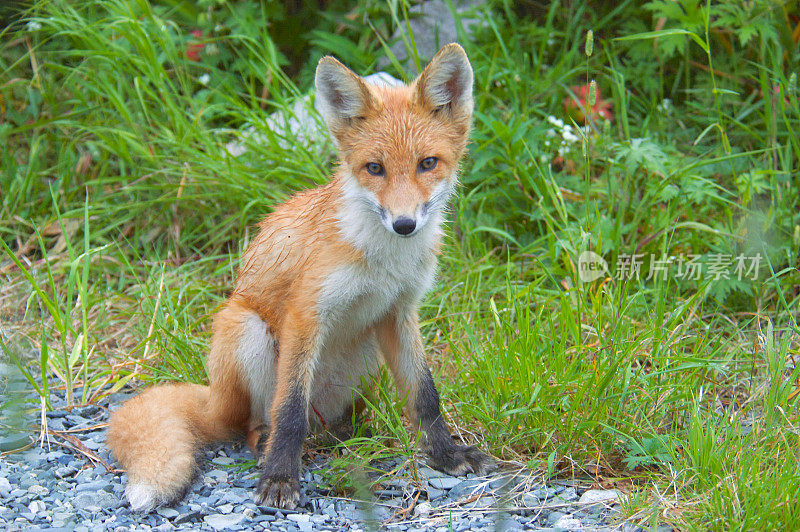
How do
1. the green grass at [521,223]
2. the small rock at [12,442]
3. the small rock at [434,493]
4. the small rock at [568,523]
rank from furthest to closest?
the small rock at [12,442] → the green grass at [521,223] → the small rock at [434,493] → the small rock at [568,523]

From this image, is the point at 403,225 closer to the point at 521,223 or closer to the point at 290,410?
the point at 290,410

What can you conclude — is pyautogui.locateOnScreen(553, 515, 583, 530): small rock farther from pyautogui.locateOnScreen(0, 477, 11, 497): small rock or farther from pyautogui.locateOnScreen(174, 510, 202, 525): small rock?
pyautogui.locateOnScreen(0, 477, 11, 497): small rock

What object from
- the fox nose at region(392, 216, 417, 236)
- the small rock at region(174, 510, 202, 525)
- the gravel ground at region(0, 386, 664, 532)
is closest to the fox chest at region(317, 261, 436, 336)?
the fox nose at region(392, 216, 417, 236)

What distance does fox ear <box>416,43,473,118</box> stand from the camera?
3105 mm

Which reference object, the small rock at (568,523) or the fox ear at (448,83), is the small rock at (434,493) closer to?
the small rock at (568,523)

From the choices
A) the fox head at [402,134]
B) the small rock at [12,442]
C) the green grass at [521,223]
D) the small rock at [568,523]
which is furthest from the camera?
the small rock at [12,442]

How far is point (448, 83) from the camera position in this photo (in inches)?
127

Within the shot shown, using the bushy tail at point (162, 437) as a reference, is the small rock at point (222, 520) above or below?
below

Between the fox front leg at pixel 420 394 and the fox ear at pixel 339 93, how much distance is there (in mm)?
867

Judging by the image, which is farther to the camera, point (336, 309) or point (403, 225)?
point (336, 309)

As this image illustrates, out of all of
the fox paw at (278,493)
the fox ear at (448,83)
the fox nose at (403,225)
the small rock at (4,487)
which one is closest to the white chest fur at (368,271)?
the fox nose at (403,225)

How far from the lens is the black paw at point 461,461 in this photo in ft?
10.6

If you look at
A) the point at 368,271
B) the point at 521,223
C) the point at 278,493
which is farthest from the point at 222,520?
the point at 521,223

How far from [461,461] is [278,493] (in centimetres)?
76
